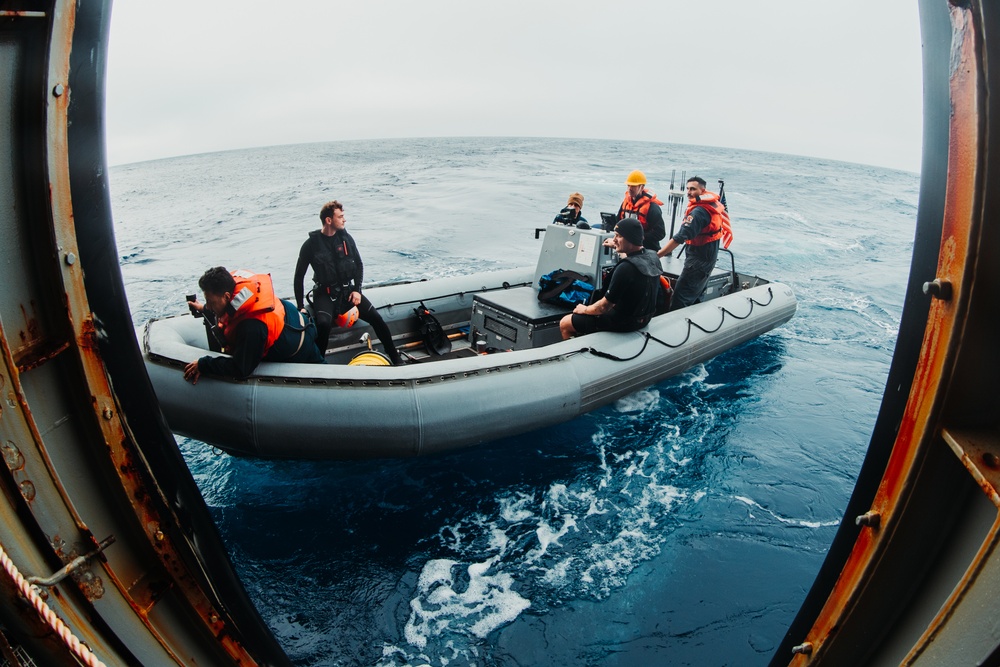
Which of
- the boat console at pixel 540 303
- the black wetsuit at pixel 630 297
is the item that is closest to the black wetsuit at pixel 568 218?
the boat console at pixel 540 303

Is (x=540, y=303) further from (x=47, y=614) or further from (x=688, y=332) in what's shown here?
(x=47, y=614)

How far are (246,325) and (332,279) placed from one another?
1203 millimetres

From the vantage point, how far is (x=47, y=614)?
118cm

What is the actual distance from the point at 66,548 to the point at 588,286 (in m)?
4.88

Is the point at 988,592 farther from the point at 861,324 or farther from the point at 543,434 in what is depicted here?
the point at 861,324

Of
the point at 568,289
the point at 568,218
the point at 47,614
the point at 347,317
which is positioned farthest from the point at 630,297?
the point at 47,614

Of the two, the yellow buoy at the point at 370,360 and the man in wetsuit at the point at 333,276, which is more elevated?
the man in wetsuit at the point at 333,276

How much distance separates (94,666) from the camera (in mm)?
1223

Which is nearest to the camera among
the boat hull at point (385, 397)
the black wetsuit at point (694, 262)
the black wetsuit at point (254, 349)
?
the black wetsuit at point (254, 349)

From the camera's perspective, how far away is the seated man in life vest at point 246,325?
3512mm

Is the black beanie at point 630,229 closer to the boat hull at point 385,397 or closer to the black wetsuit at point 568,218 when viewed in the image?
the boat hull at point 385,397

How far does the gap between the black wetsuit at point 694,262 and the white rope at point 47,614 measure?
5.71 meters

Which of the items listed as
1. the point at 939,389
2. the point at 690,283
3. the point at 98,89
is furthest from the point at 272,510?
the point at 690,283

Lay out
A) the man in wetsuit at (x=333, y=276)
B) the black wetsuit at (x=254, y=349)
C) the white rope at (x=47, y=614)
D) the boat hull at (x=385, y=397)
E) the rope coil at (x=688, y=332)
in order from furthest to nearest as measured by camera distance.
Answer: the rope coil at (x=688, y=332), the man in wetsuit at (x=333, y=276), the boat hull at (x=385, y=397), the black wetsuit at (x=254, y=349), the white rope at (x=47, y=614)
